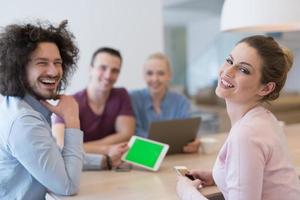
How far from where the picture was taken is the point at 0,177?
1.48 m

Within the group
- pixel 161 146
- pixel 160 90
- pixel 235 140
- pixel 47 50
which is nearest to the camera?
pixel 235 140

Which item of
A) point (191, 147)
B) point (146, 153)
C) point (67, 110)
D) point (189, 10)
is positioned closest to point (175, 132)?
point (191, 147)

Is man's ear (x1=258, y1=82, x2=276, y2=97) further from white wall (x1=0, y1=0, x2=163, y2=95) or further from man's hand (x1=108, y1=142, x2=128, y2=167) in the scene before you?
white wall (x1=0, y1=0, x2=163, y2=95)

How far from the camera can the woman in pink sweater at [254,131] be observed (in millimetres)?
1097

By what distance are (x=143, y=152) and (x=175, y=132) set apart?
11.1 inches

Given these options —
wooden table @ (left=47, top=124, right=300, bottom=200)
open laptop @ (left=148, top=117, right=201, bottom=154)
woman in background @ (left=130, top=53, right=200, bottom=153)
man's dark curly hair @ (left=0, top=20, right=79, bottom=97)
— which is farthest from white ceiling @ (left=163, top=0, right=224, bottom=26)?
man's dark curly hair @ (left=0, top=20, right=79, bottom=97)

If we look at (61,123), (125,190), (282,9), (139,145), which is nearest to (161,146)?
(139,145)

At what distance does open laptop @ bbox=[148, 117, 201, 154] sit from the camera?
1946 mm

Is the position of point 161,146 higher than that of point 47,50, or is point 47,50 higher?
point 47,50

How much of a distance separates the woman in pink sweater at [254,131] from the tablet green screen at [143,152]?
0.47 meters

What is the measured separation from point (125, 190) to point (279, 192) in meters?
0.58

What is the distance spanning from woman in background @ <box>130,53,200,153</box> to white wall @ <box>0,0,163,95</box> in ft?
1.29

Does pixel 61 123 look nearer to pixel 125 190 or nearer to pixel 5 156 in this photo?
pixel 5 156

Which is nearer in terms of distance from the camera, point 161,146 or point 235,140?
point 235,140
